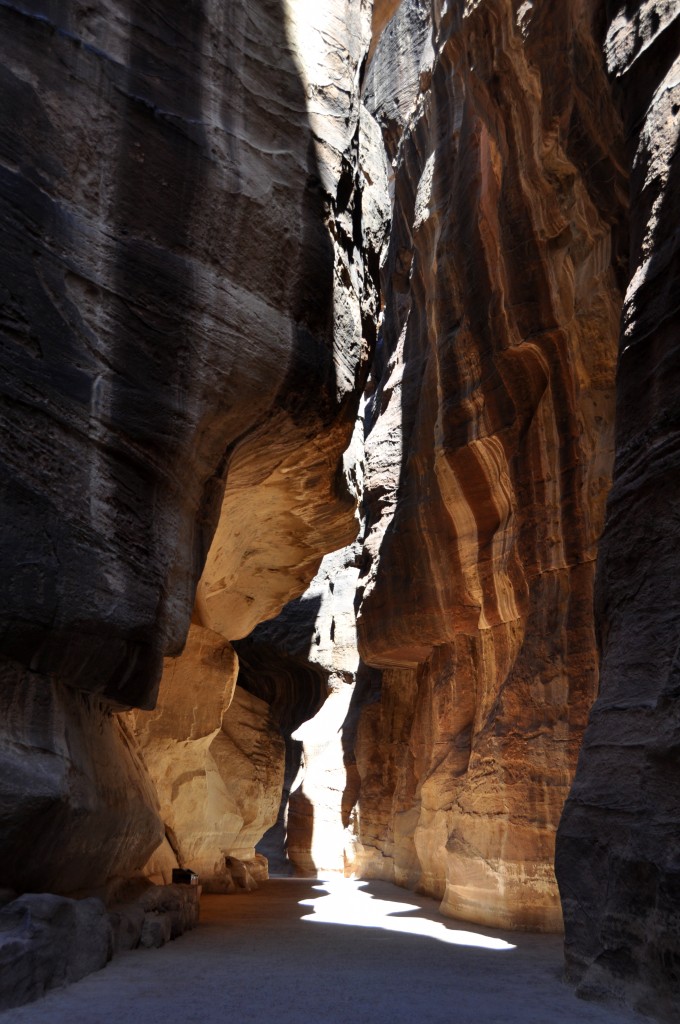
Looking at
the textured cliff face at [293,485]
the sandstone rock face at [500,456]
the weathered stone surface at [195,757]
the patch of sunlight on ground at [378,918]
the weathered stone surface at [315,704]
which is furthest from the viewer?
the weathered stone surface at [315,704]

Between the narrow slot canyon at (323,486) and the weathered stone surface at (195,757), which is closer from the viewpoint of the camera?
the narrow slot canyon at (323,486)

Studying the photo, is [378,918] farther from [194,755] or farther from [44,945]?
[44,945]

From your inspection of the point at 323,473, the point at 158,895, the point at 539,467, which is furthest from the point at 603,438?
the point at 158,895

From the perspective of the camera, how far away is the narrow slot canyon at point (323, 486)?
5828 mm

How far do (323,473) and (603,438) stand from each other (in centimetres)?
327

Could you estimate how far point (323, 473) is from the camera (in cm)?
1029

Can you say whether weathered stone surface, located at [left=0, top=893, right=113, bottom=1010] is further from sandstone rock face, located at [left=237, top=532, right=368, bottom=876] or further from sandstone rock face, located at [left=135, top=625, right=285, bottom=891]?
sandstone rock face, located at [left=237, top=532, right=368, bottom=876]

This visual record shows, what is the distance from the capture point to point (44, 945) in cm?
541

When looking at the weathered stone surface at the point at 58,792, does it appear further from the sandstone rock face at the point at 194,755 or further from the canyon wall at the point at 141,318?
the sandstone rock face at the point at 194,755

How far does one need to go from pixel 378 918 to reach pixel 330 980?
466 centimetres

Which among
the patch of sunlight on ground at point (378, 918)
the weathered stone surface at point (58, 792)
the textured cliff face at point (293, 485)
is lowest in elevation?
the patch of sunlight on ground at point (378, 918)

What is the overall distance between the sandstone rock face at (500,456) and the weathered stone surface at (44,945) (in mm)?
5255

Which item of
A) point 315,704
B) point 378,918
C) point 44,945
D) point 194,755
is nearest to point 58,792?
point 44,945

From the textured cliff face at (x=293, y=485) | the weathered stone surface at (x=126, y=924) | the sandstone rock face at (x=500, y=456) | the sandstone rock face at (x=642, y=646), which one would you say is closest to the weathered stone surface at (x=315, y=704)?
the sandstone rock face at (x=500, y=456)
